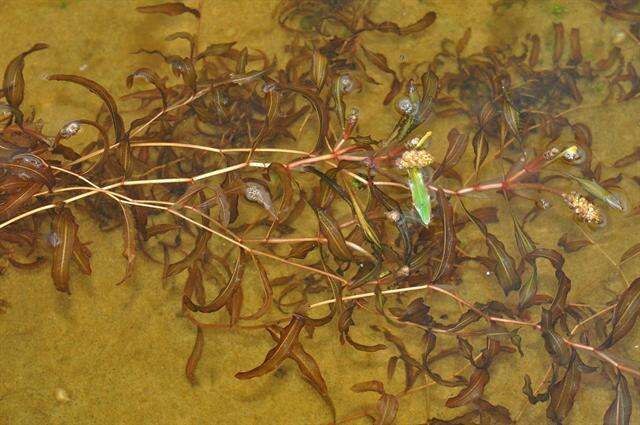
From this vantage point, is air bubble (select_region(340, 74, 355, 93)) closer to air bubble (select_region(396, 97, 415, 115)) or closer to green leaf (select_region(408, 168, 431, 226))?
air bubble (select_region(396, 97, 415, 115))

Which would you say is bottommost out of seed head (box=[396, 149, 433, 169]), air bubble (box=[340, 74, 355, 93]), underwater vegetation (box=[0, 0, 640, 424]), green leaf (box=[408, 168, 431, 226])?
underwater vegetation (box=[0, 0, 640, 424])

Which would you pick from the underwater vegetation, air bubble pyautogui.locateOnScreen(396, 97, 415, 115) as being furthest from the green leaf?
air bubble pyautogui.locateOnScreen(396, 97, 415, 115)

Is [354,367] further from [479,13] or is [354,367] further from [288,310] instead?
[479,13]

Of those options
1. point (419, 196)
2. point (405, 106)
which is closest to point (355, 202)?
point (419, 196)

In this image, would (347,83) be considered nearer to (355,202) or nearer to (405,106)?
(405,106)

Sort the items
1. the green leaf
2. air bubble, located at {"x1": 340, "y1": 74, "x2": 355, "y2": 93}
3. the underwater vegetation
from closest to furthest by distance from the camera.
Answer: the green leaf → the underwater vegetation → air bubble, located at {"x1": 340, "y1": 74, "x2": 355, "y2": 93}

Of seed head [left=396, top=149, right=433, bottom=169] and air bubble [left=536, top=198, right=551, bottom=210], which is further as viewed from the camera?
air bubble [left=536, top=198, right=551, bottom=210]

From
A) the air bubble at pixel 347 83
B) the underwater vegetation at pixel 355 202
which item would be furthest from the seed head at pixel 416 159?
the air bubble at pixel 347 83

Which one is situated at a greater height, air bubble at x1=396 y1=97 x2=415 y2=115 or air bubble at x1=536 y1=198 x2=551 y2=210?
air bubble at x1=396 y1=97 x2=415 y2=115

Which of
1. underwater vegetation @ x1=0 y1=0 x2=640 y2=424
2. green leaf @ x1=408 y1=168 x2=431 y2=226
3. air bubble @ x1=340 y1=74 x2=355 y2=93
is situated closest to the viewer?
green leaf @ x1=408 y1=168 x2=431 y2=226
